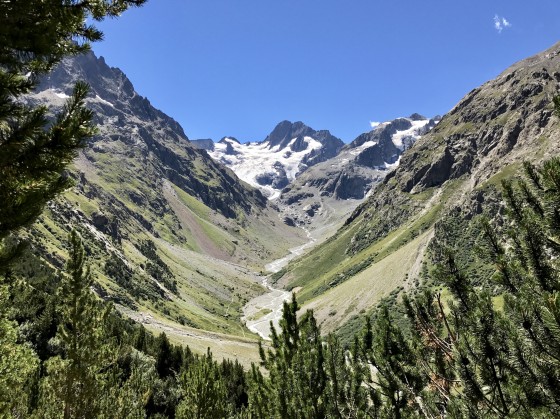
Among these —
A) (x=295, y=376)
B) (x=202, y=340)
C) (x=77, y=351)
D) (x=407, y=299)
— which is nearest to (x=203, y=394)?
(x=77, y=351)

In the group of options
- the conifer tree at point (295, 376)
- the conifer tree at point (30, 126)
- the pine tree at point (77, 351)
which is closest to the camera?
the conifer tree at point (30, 126)

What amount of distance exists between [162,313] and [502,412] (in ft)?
474

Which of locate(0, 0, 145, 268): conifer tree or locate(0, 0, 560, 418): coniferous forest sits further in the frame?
locate(0, 0, 145, 268): conifer tree

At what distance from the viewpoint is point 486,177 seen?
605 ft

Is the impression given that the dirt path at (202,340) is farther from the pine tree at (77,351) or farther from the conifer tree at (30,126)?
the conifer tree at (30,126)

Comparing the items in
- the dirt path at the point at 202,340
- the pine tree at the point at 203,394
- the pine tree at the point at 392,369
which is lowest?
the pine tree at the point at 392,369

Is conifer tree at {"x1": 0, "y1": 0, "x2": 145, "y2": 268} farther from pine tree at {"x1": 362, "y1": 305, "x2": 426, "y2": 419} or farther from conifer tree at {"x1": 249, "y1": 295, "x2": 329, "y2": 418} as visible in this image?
pine tree at {"x1": 362, "y1": 305, "x2": 426, "y2": 419}

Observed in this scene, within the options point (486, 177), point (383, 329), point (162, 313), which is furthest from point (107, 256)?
point (486, 177)

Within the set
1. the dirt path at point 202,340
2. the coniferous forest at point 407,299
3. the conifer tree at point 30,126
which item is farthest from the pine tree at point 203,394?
the dirt path at point 202,340

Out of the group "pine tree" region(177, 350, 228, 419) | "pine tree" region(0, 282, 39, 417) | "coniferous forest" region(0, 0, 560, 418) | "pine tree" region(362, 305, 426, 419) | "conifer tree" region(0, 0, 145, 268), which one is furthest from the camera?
"pine tree" region(177, 350, 228, 419)

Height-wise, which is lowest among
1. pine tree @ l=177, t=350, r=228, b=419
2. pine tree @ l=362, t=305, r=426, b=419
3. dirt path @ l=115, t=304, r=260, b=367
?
pine tree @ l=362, t=305, r=426, b=419

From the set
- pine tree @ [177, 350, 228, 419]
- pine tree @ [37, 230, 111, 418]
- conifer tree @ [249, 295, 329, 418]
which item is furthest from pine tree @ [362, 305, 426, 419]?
pine tree @ [37, 230, 111, 418]

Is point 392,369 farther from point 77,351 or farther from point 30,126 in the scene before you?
point 77,351

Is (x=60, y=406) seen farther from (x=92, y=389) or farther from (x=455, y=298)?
(x=455, y=298)
